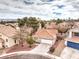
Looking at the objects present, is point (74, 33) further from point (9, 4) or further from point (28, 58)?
point (9, 4)

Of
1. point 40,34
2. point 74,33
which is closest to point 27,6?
point 40,34

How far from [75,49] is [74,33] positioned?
6.38 ft

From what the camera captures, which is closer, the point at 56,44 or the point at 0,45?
the point at 56,44

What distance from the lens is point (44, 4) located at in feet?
45.1

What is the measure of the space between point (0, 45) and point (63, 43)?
5438 millimetres

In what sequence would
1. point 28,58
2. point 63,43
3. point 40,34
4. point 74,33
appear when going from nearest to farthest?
point 28,58 → point 63,43 → point 74,33 → point 40,34

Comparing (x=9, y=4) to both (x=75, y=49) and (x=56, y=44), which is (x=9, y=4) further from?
(x=75, y=49)

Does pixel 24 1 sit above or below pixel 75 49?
above

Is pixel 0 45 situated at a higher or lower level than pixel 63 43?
lower

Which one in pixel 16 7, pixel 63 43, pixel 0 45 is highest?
pixel 16 7

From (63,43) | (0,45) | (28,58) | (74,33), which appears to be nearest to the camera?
(28,58)

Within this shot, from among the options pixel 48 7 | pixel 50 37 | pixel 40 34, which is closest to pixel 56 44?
pixel 50 37

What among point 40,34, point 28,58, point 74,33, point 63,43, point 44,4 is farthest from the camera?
point 44,4

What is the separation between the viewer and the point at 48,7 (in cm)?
1417
